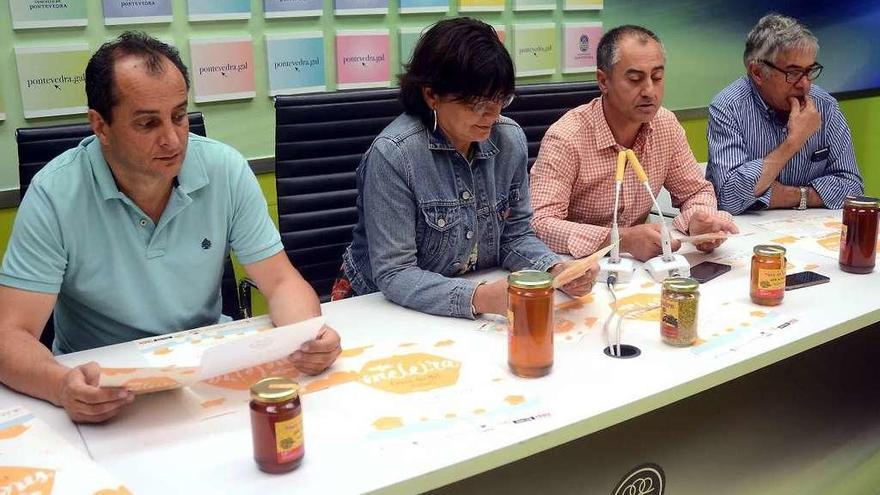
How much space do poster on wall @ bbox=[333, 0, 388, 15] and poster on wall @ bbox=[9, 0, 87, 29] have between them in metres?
0.79

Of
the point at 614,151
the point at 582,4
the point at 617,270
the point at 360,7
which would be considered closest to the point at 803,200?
the point at 614,151

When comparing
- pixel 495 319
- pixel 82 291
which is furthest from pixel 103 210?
Result: pixel 495 319

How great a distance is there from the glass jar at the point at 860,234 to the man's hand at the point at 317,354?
118cm

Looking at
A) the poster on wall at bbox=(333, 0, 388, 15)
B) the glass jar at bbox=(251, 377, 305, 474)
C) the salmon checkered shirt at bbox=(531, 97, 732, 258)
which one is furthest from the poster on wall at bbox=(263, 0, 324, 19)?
the glass jar at bbox=(251, 377, 305, 474)

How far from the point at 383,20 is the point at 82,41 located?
38.5 inches

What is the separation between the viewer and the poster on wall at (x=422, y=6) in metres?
2.78

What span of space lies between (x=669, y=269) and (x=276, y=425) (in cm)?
106

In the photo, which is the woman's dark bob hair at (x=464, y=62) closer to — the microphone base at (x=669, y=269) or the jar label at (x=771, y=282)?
the microphone base at (x=669, y=269)

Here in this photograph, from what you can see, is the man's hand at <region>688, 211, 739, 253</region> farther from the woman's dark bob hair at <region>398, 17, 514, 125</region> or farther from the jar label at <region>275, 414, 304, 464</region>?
the jar label at <region>275, 414, 304, 464</region>

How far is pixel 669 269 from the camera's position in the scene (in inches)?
68.9

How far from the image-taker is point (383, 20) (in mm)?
2760

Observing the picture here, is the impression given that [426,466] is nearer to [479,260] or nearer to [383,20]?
[479,260]

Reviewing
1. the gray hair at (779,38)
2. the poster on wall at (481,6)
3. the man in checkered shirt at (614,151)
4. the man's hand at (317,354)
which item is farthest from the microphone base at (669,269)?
the poster on wall at (481,6)

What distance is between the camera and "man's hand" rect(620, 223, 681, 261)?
1.88m
